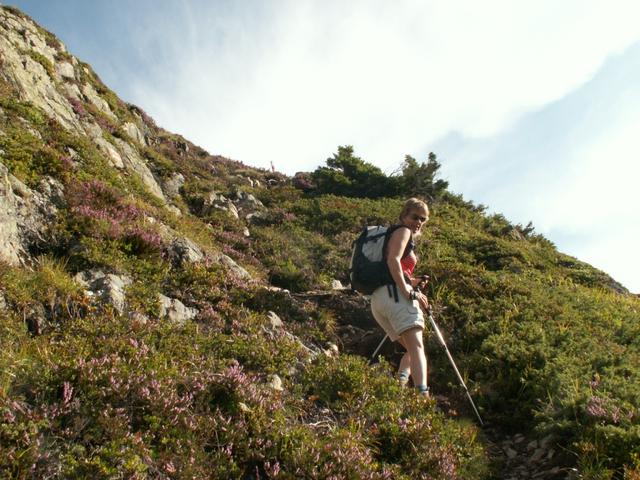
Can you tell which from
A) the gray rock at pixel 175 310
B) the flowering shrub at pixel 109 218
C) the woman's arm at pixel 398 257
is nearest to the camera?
the woman's arm at pixel 398 257

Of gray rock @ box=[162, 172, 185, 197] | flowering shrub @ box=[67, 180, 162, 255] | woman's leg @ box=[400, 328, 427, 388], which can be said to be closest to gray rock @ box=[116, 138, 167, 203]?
gray rock @ box=[162, 172, 185, 197]

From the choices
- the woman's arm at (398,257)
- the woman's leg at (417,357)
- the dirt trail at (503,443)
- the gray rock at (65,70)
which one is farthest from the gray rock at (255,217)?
the woman's leg at (417,357)

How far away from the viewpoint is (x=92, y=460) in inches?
146

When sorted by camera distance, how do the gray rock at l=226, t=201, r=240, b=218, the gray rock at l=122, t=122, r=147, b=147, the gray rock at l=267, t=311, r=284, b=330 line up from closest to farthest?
the gray rock at l=267, t=311, r=284, b=330 → the gray rock at l=226, t=201, r=240, b=218 → the gray rock at l=122, t=122, r=147, b=147

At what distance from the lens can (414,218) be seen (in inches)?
251

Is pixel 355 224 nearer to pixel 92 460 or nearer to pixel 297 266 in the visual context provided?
pixel 297 266

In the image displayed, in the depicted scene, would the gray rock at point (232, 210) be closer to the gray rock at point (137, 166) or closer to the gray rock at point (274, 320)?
the gray rock at point (137, 166)

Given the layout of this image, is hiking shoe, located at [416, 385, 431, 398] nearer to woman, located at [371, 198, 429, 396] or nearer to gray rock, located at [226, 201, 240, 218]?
woman, located at [371, 198, 429, 396]

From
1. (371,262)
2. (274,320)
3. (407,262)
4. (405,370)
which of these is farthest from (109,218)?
(405,370)

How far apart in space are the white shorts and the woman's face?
0.86 meters

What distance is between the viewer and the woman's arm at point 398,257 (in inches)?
239

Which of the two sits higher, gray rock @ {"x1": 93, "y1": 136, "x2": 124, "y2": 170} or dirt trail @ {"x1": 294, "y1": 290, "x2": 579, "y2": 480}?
gray rock @ {"x1": 93, "y1": 136, "x2": 124, "y2": 170}

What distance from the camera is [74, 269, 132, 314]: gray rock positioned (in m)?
6.96

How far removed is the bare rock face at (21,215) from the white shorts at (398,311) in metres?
5.30
